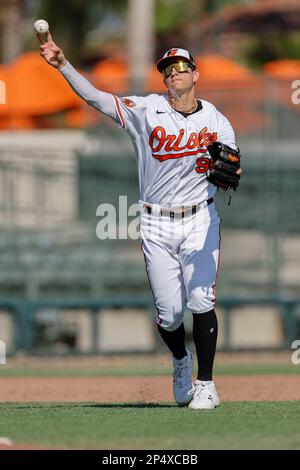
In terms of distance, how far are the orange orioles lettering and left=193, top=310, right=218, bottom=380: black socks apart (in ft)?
3.28

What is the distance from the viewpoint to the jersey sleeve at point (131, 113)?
8.28 m

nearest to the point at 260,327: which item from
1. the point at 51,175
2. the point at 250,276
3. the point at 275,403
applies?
the point at 250,276

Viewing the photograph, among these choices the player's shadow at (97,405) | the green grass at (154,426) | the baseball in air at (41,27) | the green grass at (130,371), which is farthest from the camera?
the green grass at (130,371)

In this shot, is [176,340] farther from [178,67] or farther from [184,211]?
[178,67]

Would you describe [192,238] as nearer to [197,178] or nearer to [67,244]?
[197,178]

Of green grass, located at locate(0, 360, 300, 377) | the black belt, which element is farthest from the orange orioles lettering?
green grass, located at locate(0, 360, 300, 377)

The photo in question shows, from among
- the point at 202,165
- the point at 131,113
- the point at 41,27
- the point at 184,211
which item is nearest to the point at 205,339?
the point at 184,211

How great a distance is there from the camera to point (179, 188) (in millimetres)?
8273

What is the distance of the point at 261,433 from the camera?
23.2 feet

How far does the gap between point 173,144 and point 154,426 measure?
5.99 feet

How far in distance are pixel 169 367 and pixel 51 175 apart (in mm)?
3010
